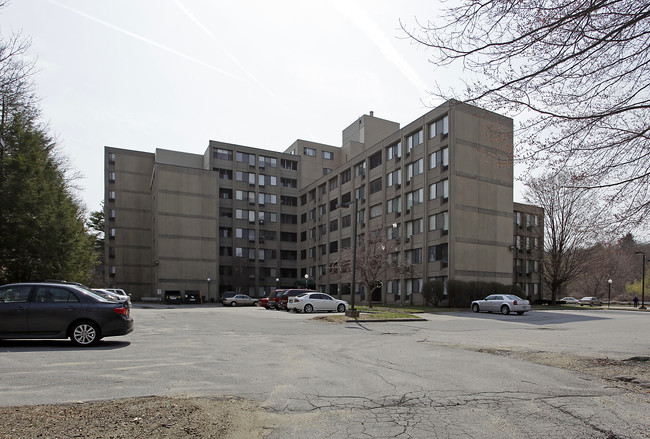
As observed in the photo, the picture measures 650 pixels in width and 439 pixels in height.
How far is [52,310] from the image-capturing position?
37.1ft

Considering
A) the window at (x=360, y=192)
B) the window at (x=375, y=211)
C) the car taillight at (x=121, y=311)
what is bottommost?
the car taillight at (x=121, y=311)

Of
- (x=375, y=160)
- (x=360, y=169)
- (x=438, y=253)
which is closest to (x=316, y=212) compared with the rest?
(x=360, y=169)

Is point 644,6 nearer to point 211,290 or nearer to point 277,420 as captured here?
point 277,420

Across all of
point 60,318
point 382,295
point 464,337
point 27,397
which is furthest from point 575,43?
point 382,295

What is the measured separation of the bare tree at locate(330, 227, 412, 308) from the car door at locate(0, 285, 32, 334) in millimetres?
26344

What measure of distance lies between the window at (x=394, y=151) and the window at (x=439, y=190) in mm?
7014

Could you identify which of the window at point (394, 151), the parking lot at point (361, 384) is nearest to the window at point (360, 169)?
the window at point (394, 151)

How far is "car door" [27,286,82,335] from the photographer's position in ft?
36.7

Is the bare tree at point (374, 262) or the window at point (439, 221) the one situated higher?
the window at point (439, 221)

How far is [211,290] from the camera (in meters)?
64.4

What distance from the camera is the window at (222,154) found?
7212 cm

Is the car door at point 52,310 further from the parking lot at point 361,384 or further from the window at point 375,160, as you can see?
the window at point 375,160

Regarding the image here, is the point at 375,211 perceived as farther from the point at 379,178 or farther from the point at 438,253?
the point at 438,253

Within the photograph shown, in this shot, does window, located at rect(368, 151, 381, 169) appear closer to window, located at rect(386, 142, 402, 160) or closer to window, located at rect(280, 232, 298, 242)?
window, located at rect(386, 142, 402, 160)
